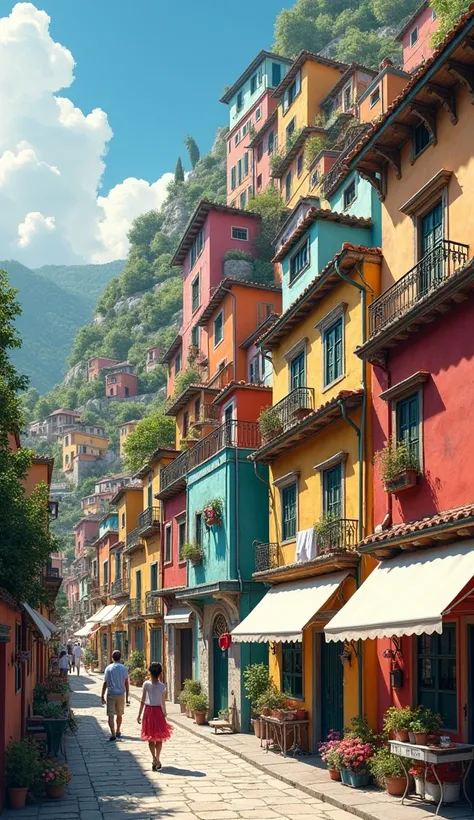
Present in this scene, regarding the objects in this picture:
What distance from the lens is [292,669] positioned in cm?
2017

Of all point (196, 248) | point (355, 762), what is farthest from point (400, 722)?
point (196, 248)

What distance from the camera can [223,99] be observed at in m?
83.7

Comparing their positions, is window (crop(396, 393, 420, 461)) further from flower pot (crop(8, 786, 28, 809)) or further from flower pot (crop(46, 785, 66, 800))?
flower pot (crop(8, 786, 28, 809))

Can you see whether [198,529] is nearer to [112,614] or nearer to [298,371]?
[298,371]

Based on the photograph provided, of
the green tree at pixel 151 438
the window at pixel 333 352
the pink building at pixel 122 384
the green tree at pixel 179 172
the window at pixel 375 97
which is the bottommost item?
the window at pixel 333 352

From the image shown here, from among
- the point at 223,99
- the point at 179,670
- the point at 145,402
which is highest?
the point at 223,99

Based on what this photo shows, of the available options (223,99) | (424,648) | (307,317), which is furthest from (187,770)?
(223,99)

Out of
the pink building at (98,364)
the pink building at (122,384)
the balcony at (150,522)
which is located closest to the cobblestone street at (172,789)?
the balcony at (150,522)

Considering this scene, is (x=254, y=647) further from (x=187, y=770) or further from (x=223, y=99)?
(x=223, y=99)

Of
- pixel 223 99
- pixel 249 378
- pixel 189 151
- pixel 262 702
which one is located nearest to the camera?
pixel 262 702

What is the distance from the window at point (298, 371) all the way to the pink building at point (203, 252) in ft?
71.7

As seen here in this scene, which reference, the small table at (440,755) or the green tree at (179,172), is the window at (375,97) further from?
the green tree at (179,172)

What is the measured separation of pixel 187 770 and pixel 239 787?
6.99 ft

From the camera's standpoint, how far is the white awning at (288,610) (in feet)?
55.3
